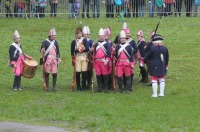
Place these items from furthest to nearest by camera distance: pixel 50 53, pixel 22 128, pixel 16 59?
pixel 16 59, pixel 50 53, pixel 22 128

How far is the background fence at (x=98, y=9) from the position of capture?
35781 millimetres

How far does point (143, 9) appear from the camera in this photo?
36.9 meters

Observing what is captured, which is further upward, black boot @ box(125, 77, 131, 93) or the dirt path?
black boot @ box(125, 77, 131, 93)

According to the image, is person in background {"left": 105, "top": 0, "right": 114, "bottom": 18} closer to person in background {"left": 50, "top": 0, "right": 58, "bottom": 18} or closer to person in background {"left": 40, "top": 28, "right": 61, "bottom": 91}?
person in background {"left": 50, "top": 0, "right": 58, "bottom": 18}

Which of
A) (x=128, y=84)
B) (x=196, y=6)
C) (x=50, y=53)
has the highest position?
(x=196, y=6)

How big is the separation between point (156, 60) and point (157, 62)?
2.6 inches

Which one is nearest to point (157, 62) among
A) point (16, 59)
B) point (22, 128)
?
point (16, 59)

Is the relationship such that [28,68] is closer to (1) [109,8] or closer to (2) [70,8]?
(2) [70,8]

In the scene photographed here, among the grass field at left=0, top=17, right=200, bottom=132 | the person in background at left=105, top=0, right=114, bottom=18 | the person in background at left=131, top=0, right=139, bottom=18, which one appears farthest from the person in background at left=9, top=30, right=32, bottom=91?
the person in background at left=131, top=0, right=139, bottom=18

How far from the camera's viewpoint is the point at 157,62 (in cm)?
1948

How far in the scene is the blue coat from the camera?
1936cm

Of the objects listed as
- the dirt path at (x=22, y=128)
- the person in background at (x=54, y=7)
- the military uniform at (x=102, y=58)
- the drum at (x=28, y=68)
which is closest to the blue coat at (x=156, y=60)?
the military uniform at (x=102, y=58)

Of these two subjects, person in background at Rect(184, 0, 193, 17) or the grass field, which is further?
person in background at Rect(184, 0, 193, 17)

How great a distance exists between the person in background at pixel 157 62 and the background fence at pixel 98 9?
16.3 metres
